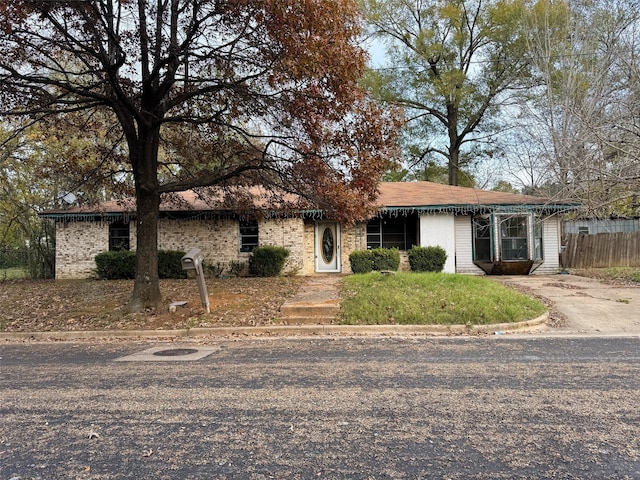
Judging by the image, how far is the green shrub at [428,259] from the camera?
52.1 feet

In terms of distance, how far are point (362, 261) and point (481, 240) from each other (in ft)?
16.1

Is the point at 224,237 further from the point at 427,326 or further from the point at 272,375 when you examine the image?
the point at 272,375

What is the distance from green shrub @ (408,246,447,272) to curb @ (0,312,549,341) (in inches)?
292

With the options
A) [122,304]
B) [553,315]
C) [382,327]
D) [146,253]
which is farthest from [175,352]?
[553,315]

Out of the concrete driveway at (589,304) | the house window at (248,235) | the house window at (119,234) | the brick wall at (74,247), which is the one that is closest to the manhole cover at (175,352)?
the concrete driveway at (589,304)

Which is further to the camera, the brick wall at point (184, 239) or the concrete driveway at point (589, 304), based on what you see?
the brick wall at point (184, 239)

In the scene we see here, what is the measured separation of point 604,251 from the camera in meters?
20.0

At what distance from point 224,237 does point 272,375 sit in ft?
40.2

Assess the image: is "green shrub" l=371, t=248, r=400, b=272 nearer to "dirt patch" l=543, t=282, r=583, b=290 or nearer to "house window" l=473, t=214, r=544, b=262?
"house window" l=473, t=214, r=544, b=262

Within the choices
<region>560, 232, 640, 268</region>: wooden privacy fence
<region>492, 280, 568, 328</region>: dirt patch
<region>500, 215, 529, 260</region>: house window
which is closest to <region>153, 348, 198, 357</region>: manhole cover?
<region>492, 280, 568, 328</region>: dirt patch

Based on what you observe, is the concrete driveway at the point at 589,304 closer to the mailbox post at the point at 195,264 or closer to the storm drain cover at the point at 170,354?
the storm drain cover at the point at 170,354

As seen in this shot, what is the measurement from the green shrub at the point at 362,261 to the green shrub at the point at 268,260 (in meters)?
2.58

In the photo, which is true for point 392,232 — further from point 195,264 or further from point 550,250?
point 195,264

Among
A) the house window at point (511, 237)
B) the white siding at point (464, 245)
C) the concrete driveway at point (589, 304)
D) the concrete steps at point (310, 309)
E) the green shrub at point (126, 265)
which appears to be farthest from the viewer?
the white siding at point (464, 245)
